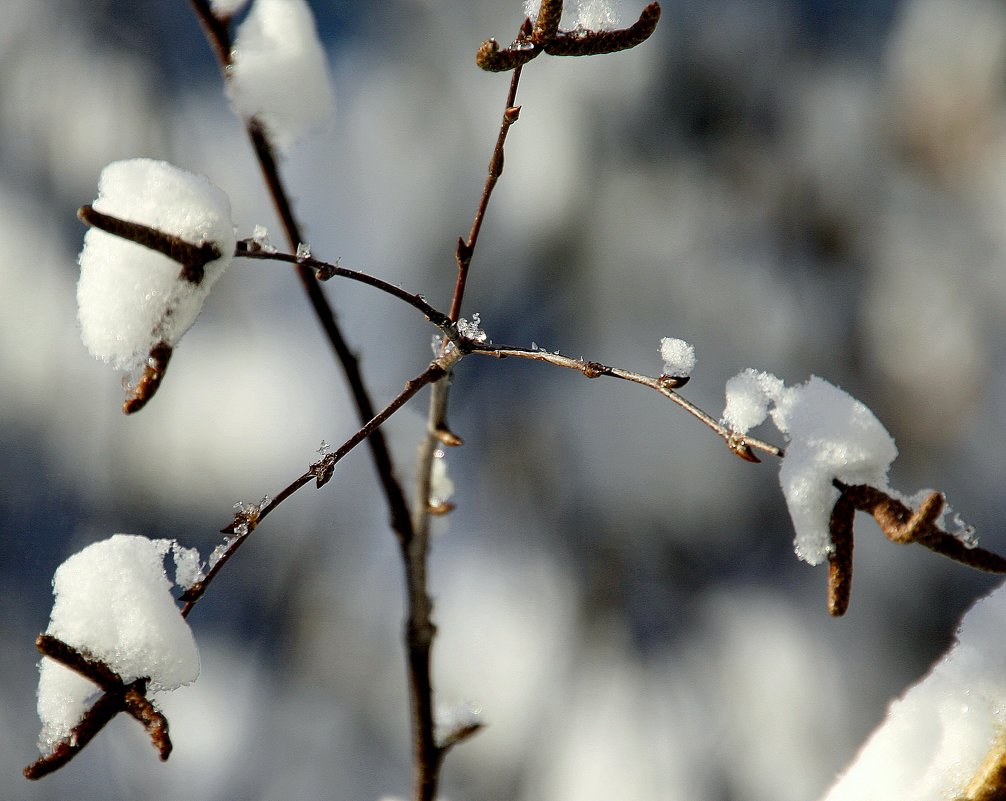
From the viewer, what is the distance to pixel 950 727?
1.35 ft

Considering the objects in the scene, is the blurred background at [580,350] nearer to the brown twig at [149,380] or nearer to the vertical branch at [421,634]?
the vertical branch at [421,634]

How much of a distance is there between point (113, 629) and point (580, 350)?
44.8 inches

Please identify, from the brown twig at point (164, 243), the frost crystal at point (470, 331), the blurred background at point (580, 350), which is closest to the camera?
the brown twig at point (164, 243)

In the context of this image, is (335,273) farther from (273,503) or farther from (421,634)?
(421,634)

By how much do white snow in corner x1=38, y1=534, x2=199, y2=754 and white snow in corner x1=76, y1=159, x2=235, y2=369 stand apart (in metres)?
0.11

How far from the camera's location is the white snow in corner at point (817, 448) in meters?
0.37

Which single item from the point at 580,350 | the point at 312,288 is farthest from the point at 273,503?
the point at 580,350

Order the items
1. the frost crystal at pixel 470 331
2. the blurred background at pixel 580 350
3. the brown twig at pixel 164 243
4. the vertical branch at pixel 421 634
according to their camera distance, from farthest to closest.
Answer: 1. the blurred background at pixel 580 350
2. the vertical branch at pixel 421 634
3. the frost crystal at pixel 470 331
4. the brown twig at pixel 164 243

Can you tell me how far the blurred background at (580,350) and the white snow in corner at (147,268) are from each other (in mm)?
1016

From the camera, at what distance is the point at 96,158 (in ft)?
4.82

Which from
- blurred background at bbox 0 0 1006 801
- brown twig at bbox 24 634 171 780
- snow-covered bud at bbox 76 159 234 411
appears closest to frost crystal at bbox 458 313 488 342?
snow-covered bud at bbox 76 159 234 411

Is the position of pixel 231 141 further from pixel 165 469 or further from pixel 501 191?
pixel 165 469

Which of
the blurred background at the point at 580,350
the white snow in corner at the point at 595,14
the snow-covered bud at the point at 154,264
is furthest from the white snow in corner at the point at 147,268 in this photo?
the blurred background at the point at 580,350

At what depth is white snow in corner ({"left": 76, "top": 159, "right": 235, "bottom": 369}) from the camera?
1.15ft
